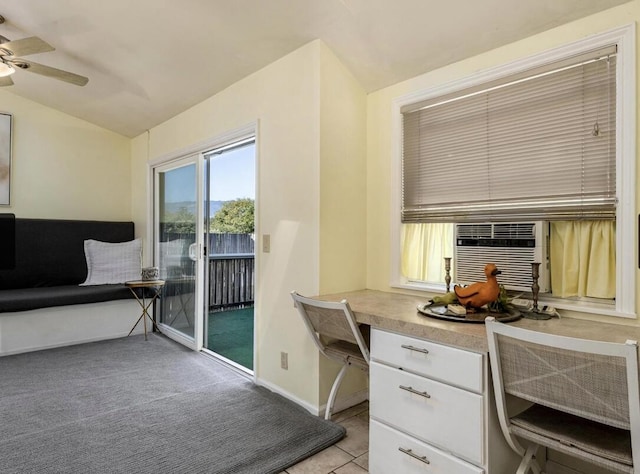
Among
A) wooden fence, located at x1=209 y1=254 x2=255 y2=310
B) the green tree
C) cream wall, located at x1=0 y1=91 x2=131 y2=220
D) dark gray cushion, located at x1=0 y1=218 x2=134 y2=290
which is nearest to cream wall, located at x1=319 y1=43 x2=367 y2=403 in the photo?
the green tree

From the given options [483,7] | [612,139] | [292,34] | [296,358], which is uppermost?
[292,34]

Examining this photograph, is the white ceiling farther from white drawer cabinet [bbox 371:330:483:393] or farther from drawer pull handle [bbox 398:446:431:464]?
drawer pull handle [bbox 398:446:431:464]

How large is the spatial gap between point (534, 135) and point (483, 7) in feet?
2.22

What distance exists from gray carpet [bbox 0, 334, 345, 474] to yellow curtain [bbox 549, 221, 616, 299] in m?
1.46

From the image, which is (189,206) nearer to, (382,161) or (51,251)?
(51,251)

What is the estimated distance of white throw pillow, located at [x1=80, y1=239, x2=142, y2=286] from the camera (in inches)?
175

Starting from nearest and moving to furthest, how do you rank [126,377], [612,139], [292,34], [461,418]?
[461,418], [612,139], [292,34], [126,377]

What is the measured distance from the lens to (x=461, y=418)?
59.6 inches

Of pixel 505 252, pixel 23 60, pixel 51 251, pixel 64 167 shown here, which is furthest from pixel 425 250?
pixel 64 167

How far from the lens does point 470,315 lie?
1751 millimetres

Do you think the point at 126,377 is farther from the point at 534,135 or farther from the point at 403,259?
the point at 534,135

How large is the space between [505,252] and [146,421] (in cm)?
231

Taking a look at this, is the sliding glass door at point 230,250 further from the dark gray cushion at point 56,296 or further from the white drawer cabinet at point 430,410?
the white drawer cabinet at point 430,410

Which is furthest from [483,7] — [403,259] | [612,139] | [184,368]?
[184,368]
